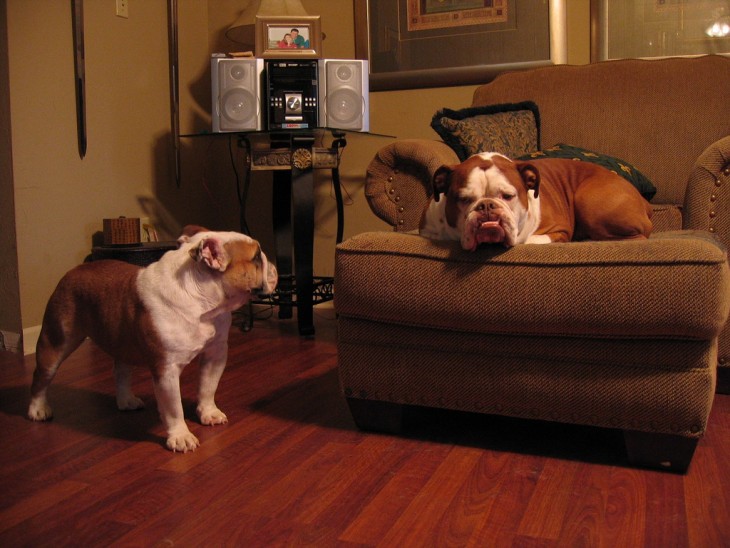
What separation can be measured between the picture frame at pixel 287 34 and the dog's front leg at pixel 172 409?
2.04 m

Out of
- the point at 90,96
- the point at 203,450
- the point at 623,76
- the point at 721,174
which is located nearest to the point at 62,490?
the point at 203,450

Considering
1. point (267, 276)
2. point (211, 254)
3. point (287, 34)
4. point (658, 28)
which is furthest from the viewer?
point (287, 34)

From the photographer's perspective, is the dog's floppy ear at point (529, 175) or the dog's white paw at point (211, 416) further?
the dog's white paw at point (211, 416)

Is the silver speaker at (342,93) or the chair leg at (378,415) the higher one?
the silver speaker at (342,93)

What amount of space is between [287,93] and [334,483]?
218cm

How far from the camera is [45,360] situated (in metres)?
2.12

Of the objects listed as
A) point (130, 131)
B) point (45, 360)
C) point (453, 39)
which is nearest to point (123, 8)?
point (130, 131)

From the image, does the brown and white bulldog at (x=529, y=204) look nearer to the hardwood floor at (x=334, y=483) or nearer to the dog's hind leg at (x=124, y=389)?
the hardwood floor at (x=334, y=483)

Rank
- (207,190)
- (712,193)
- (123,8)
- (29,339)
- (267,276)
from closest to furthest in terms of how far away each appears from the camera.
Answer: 1. (267,276)
2. (712,193)
3. (29,339)
4. (123,8)
5. (207,190)

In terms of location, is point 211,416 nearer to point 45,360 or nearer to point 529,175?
point 45,360

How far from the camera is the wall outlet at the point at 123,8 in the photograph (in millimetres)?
3598

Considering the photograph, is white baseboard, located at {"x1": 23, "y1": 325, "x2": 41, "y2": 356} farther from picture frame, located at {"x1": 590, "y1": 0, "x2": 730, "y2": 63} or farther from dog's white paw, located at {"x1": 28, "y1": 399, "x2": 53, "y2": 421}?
picture frame, located at {"x1": 590, "y1": 0, "x2": 730, "y2": 63}

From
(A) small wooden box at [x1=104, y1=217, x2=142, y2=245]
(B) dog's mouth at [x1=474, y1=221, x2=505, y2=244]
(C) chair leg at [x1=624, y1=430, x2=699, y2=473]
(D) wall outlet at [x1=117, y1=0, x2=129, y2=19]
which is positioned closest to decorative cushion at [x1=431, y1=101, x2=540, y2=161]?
(B) dog's mouth at [x1=474, y1=221, x2=505, y2=244]

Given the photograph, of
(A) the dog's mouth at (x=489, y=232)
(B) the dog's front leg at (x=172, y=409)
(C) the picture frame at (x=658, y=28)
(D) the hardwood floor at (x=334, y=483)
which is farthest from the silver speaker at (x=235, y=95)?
(A) the dog's mouth at (x=489, y=232)
